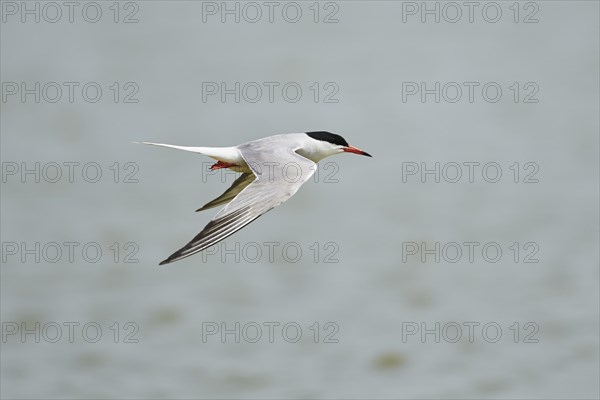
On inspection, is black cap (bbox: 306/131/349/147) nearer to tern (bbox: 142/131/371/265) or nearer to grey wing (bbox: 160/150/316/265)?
tern (bbox: 142/131/371/265)

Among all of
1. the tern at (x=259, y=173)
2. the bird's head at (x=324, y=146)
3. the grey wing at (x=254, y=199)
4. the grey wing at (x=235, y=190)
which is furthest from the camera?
the bird's head at (x=324, y=146)

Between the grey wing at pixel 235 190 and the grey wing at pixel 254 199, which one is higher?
the grey wing at pixel 254 199

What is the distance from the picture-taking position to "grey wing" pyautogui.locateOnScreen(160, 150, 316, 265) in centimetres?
675

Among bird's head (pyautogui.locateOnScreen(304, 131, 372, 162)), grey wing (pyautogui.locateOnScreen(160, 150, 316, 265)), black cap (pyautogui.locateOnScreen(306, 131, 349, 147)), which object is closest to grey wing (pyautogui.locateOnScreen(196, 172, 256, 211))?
grey wing (pyautogui.locateOnScreen(160, 150, 316, 265))

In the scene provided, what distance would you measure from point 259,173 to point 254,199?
42 cm

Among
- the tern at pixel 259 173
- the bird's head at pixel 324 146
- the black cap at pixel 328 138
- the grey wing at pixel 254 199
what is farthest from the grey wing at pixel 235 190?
the black cap at pixel 328 138

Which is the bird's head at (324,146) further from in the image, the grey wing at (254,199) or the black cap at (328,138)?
the grey wing at (254,199)

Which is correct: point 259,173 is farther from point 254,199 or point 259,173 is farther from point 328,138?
point 328,138

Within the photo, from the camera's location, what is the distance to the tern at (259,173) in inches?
270

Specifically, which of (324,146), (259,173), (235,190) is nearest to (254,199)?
(259,173)

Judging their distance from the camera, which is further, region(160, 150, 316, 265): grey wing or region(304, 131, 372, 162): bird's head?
region(304, 131, 372, 162): bird's head

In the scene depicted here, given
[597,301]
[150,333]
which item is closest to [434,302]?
[597,301]

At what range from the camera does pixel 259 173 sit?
7.66m

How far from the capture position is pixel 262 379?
50.4 feet
